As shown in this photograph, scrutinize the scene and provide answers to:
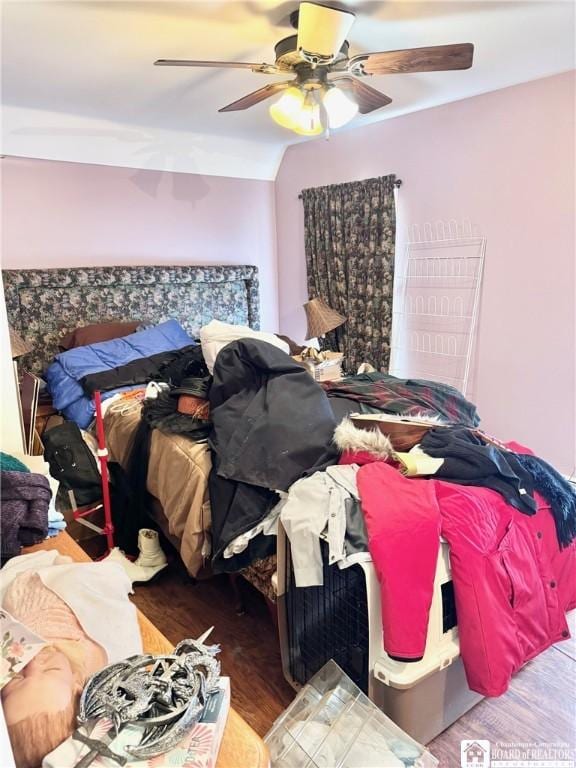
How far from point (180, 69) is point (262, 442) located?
77.6 inches

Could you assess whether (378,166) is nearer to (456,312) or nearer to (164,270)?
(456,312)

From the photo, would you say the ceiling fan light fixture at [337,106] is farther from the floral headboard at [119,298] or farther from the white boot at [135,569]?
the white boot at [135,569]

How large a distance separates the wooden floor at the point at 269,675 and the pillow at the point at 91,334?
1.72 m

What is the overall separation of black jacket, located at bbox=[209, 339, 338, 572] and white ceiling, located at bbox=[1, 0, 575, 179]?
1.36 metres

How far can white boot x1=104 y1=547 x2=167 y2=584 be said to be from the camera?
7.57 feet

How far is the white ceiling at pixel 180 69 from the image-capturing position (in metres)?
1.98

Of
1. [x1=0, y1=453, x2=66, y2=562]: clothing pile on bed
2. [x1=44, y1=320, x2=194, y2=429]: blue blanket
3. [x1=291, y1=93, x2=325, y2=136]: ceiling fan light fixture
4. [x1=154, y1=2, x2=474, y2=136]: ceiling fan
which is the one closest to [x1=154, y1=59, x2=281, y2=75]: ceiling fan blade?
[x1=154, y1=2, x2=474, y2=136]: ceiling fan

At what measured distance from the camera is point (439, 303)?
142 inches

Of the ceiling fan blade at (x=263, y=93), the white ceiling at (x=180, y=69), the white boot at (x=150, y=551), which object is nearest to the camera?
the white ceiling at (x=180, y=69)

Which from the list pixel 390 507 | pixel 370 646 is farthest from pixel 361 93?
pixel 370 646

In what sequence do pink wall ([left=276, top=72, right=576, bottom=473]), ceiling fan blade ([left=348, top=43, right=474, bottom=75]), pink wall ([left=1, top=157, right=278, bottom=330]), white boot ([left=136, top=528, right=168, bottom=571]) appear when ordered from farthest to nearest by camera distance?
pink wall ([left=1, top=157, right=278, bottom=330]) → pink wall ([left=276, top=72, right=576, bottom=473]) → white boot ([left=136, top=528, right=168, bottom=571]) → ceiling fan blade ([left=348, top=43, right=474, bottom=75])

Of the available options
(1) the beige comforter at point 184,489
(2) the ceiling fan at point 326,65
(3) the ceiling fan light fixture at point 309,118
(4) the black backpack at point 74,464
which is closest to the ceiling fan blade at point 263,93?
(2) the ceiling fan at point 326,65

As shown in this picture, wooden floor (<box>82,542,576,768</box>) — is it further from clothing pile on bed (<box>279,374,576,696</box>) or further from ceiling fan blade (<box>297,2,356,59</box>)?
ceiling fan blade (<box>297,2,356,59</box>)

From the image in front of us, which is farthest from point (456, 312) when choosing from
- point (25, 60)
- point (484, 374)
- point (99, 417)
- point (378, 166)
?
point (25, 60)
